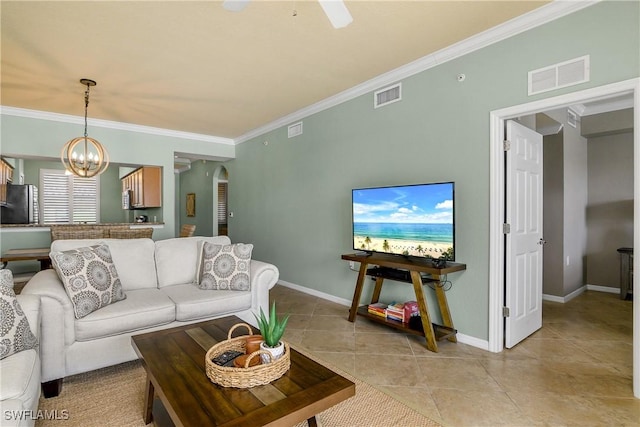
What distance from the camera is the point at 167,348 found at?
1.83 metres

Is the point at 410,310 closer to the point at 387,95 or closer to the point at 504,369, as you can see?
the point at 504,369

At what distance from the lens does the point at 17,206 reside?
503cm

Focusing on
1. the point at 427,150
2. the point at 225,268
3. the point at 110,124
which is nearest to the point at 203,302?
the point at 225,268

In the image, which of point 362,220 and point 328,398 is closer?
point 328,398

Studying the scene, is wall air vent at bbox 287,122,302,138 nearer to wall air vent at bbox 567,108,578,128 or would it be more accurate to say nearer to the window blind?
wall air vent at bbox 567,108,578,128

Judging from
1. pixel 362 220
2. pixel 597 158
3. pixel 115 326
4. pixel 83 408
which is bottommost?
pixel 83 408

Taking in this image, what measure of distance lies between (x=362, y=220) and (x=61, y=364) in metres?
2.74

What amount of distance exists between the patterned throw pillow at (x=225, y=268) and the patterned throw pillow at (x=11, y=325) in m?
1.38

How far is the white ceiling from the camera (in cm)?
238

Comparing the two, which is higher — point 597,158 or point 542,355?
point 597,158

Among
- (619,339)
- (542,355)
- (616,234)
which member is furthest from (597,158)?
(542,355)

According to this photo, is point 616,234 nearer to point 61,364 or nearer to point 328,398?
point 328,398

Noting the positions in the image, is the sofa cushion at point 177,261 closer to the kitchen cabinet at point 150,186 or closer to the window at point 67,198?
the kitchen cabinet at point 150,186

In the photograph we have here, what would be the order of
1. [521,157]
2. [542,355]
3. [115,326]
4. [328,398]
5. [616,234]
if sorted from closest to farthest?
[328,398] < [115,326] < [542,355] < [521,157] < [616,234]
